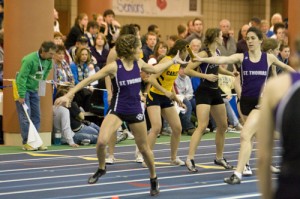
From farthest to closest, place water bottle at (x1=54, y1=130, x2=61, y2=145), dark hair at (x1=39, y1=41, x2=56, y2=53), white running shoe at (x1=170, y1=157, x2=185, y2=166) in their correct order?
water bottle at (x1=54, y1=130, x2=61, y2=145) → dark hair at (x1=39, y1=41, x2=56, y2=53) → white running shoe at (x1=170, y1=157, x2=185, y2=166)

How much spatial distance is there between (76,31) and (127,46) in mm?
7831

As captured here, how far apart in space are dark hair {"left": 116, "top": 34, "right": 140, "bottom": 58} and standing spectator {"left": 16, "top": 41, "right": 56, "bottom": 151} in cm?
400

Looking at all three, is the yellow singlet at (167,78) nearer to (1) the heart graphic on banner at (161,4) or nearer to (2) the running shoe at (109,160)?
(2) the running shoe at (109,160)

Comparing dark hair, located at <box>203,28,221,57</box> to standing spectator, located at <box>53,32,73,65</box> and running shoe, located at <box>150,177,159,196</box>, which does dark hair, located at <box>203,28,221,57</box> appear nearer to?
running shoe, located at <box>150,177,159,196</box>

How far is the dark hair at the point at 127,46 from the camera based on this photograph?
9844 millimetres

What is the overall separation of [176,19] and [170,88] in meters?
13.4

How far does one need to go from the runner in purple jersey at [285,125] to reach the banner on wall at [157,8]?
1949 centimetres

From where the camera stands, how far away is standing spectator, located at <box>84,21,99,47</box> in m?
17.5

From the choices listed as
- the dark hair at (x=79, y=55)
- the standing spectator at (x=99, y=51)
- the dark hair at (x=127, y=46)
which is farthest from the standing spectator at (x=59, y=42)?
the dark hair at (x=127, y=46)

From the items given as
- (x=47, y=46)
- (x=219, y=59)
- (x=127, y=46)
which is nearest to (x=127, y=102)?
(x=127, y=46)

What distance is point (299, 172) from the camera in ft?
13.0

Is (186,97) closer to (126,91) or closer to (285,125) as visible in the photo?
(126,91)

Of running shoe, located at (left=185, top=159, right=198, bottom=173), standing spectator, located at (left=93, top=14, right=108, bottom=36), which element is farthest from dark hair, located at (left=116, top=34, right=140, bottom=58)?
standing spectator, located at (left=93, top=14, right=108, bottom=36)

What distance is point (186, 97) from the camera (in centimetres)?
1747
